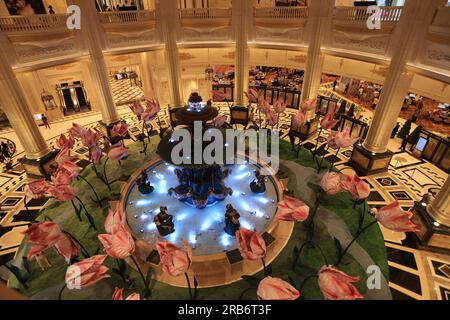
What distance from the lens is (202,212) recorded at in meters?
8.18

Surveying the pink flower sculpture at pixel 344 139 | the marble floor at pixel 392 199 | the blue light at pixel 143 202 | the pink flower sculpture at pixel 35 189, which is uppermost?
the pink flower sculpture at pixel 344 139

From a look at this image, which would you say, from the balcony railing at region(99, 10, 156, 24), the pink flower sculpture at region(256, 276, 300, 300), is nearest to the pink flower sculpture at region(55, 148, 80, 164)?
the pink flower sculpture at region(256, 276, 300, 300)

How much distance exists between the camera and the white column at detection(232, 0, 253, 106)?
12.1 m

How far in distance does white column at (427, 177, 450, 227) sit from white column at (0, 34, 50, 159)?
1378 centimetres

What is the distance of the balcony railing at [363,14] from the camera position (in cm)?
827

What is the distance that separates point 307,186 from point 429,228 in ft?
11.4

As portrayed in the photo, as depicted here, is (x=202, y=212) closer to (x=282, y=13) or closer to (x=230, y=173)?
(x=230, y=173)

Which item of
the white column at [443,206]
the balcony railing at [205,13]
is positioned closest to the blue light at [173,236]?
the white column at [443,206]

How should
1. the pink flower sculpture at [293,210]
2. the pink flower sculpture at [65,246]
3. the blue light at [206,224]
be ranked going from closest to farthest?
the pink flower sculpture at [65,246]
the pink flower sculpture at [293,210]
the blue light at [206,224]

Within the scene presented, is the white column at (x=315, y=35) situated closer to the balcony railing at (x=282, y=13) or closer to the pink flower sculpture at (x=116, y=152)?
the balcony railing at (x=282, y=13)

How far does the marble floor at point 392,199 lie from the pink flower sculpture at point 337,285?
357 cm

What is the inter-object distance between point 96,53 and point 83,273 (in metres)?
10.4

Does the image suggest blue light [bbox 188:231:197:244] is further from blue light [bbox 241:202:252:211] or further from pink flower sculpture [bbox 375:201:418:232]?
pink flower sculpture [bbox 375:201:418:232]
